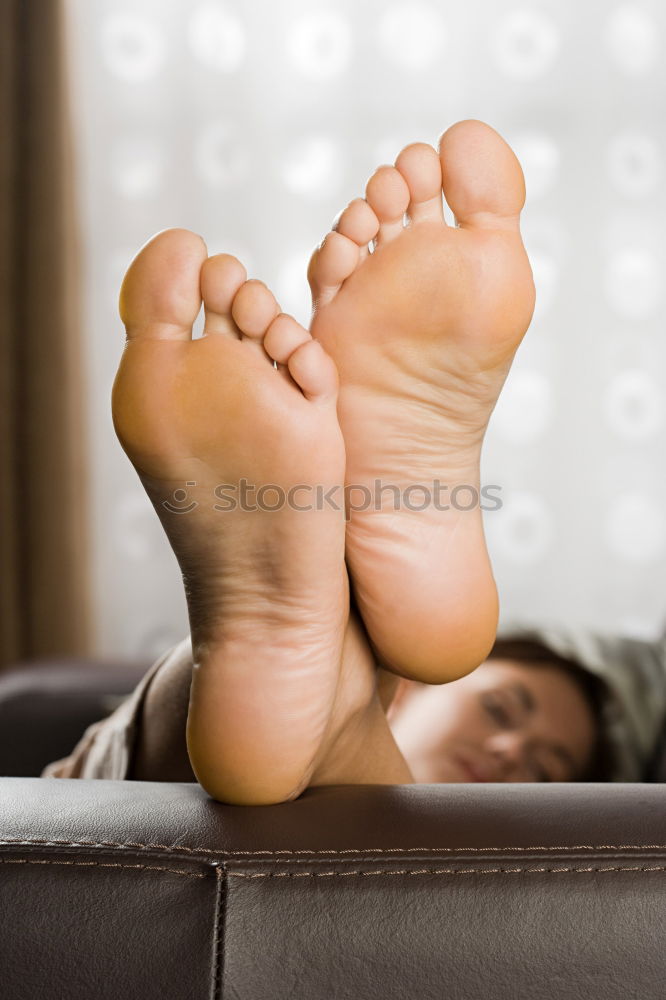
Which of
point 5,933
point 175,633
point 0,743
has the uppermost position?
point 5,933

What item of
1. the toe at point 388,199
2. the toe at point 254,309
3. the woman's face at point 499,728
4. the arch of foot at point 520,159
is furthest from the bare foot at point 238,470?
the arch of foot at point 520,159

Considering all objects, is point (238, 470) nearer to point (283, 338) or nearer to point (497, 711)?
point (283, 338)

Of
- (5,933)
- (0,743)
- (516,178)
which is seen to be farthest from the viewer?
(0,743)

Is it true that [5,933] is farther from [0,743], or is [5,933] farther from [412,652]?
[0,743]

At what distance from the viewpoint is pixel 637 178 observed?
2.20 meters

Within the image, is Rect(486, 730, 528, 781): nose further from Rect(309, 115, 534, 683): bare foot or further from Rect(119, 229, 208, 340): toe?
Rect(119, 229, 208, 340): toe

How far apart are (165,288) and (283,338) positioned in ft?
0.25

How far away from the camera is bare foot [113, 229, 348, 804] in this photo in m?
0.59

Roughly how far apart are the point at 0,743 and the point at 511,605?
1.35 meters

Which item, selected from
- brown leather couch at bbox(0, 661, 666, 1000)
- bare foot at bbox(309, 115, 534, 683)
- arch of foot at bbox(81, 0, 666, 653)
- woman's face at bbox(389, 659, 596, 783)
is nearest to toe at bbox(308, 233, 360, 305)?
bare foot at bbox(309, 115, 534, 683)

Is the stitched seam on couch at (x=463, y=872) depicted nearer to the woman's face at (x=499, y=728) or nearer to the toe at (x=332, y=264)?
the toe at (x=332, y=264)

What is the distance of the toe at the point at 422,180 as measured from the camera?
66 cm

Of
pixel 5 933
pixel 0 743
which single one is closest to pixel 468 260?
pixel 5 933

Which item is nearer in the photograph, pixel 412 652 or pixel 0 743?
pixel 412 652
